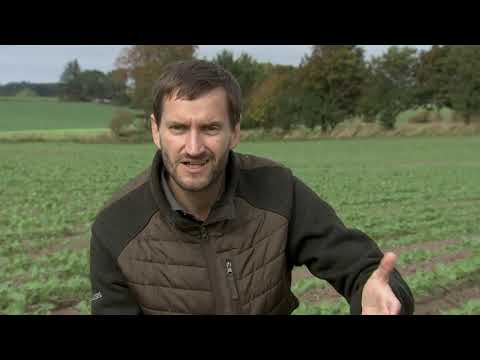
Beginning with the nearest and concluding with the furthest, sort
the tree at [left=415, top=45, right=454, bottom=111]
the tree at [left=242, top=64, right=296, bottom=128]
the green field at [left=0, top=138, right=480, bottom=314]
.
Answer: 1. the green field at [left=0, top=138, right=480, bottom=314]
2. the tree at [left=415, top=45, right=454, bottom=111]
3. the tree at [left=242, top=64, right=296, bottom=128]

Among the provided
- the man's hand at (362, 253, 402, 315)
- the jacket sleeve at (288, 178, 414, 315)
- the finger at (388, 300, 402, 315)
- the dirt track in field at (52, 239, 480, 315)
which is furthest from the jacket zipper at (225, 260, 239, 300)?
the dirt track in field at (52, 239, 480, 315)

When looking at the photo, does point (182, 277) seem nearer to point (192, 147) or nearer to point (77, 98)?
point (192, 147)

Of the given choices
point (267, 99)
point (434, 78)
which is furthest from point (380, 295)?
point (434, 78)

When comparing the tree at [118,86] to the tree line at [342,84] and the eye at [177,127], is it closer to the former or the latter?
the tree line at [342,84]

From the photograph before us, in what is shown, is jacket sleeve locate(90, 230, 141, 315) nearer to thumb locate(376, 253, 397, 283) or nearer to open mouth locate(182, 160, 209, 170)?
open mouth locate(182, 160, 209, 170)

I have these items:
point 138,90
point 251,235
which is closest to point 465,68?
point 138,90

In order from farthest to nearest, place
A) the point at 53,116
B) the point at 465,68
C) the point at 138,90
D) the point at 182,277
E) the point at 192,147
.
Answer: the point at 53,116 → the point at 138,90 → the point at 465,68 → the point at 182,277 → the point at 192,147

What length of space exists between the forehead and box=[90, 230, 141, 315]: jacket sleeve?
0.57 metres

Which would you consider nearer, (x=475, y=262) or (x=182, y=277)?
(x=182, y=277)

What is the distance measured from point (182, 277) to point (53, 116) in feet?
171

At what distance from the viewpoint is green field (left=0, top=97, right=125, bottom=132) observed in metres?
45.8
